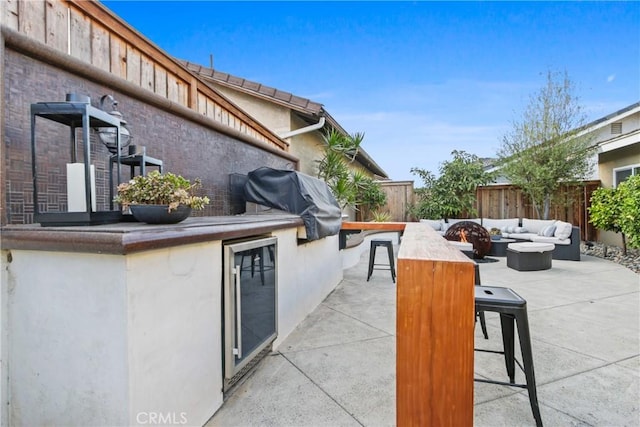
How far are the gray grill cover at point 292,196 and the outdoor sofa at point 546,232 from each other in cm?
626

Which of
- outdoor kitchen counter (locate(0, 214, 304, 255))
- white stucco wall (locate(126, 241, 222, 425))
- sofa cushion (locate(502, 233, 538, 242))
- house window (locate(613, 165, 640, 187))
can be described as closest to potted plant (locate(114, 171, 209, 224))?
outdoor kitchen counter (locate(0, 214, 304, 255))

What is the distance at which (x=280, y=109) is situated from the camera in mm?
7172

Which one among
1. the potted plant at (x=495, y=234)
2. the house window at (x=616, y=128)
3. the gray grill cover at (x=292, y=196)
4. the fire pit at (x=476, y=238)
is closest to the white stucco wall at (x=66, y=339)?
the gray grill cover at (x=292, y=196)

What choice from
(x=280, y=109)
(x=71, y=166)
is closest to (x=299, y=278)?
(x=71, y=166)

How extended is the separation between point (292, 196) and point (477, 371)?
246 centimetres

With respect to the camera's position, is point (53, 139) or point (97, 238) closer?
point (97, 238)

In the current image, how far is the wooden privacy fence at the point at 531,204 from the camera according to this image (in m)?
9.55

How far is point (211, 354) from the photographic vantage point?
6.21 feet

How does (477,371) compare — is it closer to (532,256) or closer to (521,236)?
(532,256)

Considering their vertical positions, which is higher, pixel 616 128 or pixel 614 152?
pixel 616 128

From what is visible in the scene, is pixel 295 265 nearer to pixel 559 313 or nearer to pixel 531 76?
pixel 559 313

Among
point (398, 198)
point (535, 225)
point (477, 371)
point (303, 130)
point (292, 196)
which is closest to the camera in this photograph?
point (477, 371)

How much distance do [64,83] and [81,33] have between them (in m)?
0.48

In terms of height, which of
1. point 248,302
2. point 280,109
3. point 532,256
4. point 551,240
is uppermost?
point 280,109
